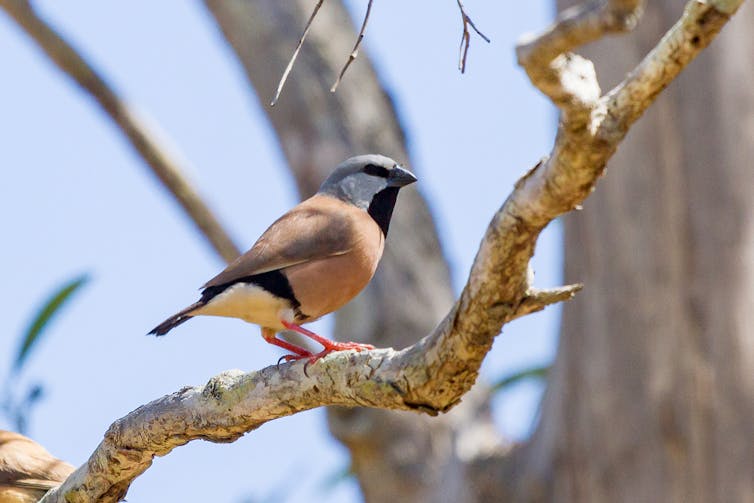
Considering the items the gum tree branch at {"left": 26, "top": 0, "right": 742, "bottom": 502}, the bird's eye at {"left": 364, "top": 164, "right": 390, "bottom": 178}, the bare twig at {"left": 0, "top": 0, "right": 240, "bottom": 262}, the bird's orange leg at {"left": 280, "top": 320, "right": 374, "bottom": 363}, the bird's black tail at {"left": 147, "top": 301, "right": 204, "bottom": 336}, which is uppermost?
the bare twig at {"left": 0, "top": 0, "right": 240, "bottom": 262}

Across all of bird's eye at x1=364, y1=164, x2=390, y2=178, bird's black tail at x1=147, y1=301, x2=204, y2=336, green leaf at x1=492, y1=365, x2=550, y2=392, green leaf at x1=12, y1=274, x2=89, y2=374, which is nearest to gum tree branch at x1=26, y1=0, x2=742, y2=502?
bird's black tail at x1=147, y1=301, x2=204, y2=336

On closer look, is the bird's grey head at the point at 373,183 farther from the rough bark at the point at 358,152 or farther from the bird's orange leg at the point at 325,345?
the rough bark at the point at 358,152

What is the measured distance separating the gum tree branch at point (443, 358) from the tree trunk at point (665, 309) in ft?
12.6

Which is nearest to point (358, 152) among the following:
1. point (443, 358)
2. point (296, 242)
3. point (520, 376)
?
point (520, 376)

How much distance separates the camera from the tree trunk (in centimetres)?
707

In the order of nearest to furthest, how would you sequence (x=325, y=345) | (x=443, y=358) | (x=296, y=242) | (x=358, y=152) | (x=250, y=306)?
(x=443, y=358) → (x=325, y=345) → (x=250, y=306) → (x=296, y=242) → (x=358, y=152)

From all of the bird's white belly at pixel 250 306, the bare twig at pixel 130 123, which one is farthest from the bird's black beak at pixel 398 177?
the bare twig at pixel 130 123

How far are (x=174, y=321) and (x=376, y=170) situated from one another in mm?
1510

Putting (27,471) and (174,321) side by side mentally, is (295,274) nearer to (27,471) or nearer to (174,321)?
(174,321)

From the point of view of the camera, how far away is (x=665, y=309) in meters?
7.22

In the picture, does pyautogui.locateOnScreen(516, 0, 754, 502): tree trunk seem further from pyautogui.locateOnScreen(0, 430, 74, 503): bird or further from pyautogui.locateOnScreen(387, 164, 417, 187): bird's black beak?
pyautogui.locateOnScreen(0, 430, 74, 503): bird

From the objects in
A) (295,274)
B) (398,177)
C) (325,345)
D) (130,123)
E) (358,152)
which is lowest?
(325,345)

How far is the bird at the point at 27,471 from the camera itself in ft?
17.2

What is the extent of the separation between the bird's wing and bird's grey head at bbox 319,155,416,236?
1.31ft
